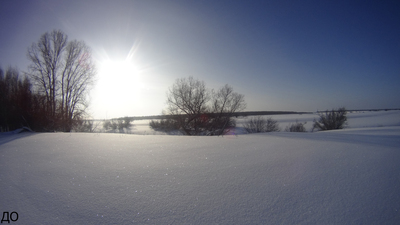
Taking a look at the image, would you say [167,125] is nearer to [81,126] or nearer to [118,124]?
[81,126]

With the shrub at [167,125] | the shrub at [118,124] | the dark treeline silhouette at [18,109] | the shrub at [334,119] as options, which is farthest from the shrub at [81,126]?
the shrub at [334,119]

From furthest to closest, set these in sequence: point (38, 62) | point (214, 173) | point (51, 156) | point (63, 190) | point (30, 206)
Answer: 1. point (38, 62)
2. point (51, 156)
3. point (214, 173)
4. point (63, 190)
5. point (30, 206)

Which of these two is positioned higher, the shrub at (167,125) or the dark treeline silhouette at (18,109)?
the dark treeline silhouette at (18,109)

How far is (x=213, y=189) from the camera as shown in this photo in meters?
1.16

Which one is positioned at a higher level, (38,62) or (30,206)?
(38,62)

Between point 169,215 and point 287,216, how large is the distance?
2.15 ft

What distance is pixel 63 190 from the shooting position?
1.21 metres

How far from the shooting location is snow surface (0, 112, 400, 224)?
90 centimetres

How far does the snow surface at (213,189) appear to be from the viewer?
2.95 ft

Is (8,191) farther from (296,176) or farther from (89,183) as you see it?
(296,176)

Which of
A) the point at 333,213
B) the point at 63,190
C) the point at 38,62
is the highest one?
the point at 38,62

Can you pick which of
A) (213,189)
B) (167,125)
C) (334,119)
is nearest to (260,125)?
(334,119)

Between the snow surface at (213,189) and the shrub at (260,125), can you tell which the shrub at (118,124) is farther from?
the snow surface at (213,189)

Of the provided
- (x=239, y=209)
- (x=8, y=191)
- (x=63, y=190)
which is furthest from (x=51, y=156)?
(x=239, y=209)
